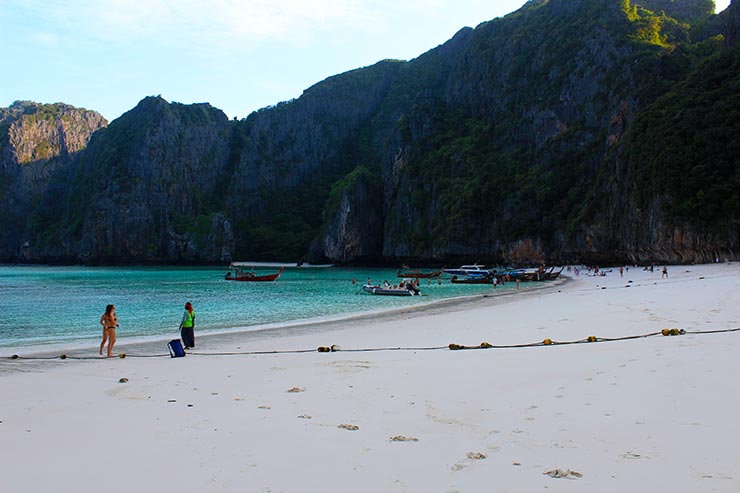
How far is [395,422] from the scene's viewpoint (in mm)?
6746

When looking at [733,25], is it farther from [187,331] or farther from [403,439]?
[403,439]

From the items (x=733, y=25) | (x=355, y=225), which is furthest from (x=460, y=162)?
(x=733, y=25)

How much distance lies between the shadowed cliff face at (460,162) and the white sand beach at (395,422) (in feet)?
185

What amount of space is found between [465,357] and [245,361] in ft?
16.9

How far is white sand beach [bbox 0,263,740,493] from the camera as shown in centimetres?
492

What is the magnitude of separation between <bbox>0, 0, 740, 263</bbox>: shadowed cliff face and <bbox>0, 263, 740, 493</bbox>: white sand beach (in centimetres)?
5630

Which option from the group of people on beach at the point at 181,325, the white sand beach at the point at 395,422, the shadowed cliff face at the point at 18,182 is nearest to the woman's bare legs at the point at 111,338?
the group of people on beach at the point at 181,325

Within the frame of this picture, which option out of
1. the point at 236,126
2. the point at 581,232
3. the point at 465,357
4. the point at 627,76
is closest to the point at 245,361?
the point at 465,357

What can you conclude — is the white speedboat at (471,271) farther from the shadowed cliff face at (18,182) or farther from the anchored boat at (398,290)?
the shadowed cliff face at (18,182)

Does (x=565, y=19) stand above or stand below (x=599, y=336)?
above

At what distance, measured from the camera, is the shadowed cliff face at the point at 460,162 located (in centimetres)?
6438

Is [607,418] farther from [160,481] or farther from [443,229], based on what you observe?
[443,229]

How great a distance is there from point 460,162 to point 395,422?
359ft

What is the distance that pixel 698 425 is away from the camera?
5734 millimetres
